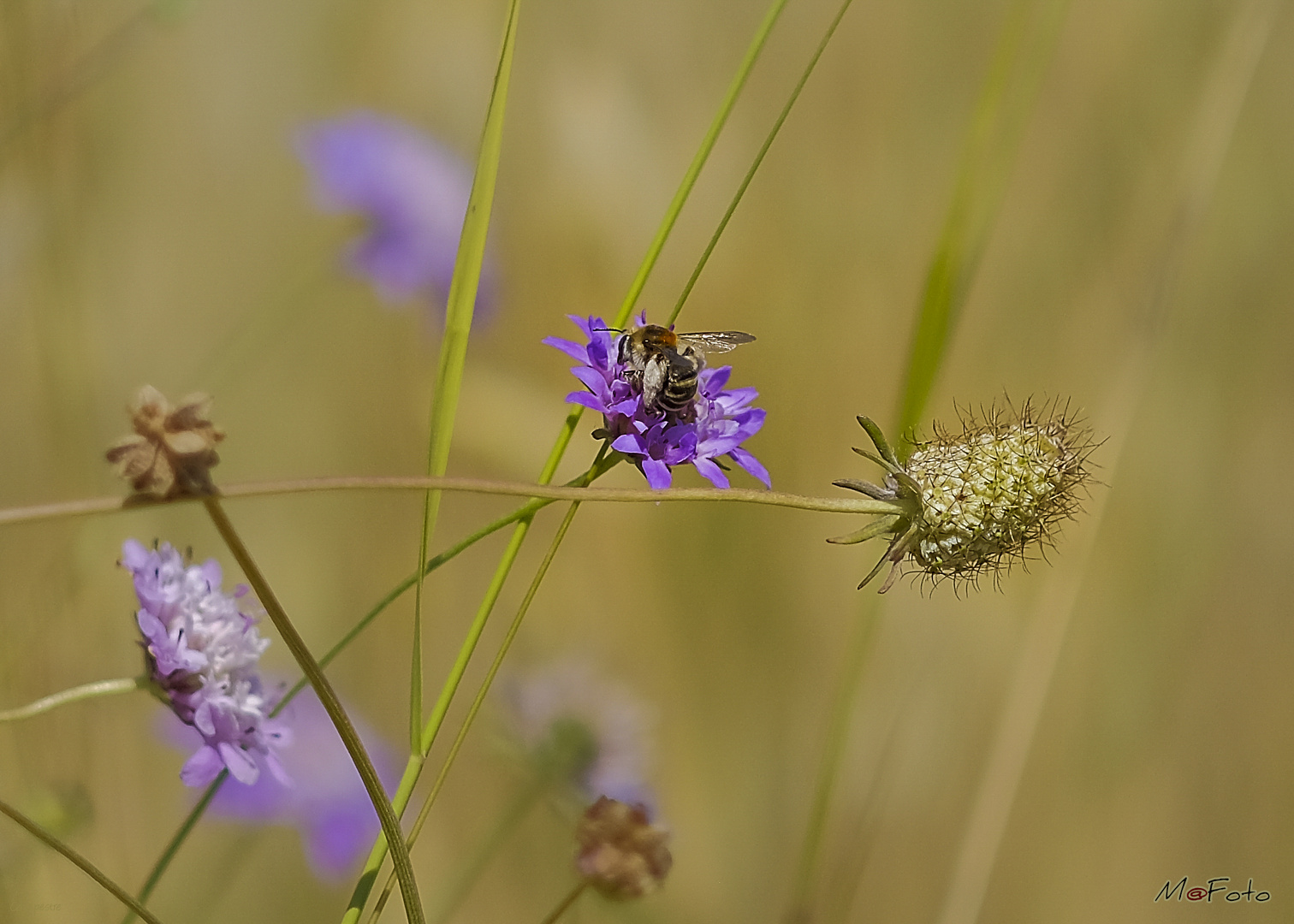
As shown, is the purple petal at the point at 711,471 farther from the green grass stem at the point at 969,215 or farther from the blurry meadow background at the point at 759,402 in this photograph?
the blurry meadow background at the point at 759,402

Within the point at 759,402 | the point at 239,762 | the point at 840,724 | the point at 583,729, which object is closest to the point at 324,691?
the point at 239,762

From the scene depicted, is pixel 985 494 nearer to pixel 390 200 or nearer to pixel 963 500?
pixel 963 500

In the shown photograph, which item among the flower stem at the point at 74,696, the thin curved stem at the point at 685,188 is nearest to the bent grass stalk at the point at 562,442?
the thin curved stem at the point at 685,188

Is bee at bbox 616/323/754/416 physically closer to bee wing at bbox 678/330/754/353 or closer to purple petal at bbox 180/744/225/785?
bee wing at bbox 678/330/754/353

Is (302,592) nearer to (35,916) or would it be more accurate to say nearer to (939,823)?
(35,916)

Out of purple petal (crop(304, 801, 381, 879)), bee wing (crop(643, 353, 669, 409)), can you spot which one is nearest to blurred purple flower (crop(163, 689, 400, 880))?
purple petal (crop(304, 801, 381, 879))

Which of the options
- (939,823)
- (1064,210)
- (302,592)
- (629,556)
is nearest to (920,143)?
(1064,210)
